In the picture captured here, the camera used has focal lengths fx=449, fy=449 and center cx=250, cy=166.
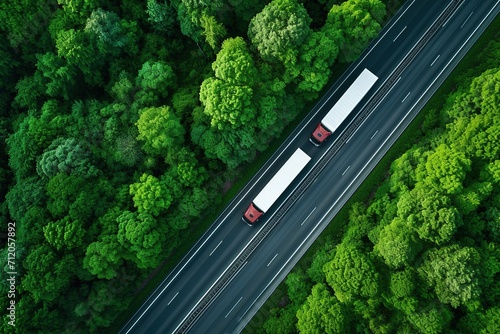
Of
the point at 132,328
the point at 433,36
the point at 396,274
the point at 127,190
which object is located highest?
the point at 433,36

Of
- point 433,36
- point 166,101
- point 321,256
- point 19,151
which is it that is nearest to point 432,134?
point 433,36

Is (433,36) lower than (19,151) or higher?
higher

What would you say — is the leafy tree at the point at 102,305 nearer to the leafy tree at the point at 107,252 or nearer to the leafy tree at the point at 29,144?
the leafy tree at the point at 107,252

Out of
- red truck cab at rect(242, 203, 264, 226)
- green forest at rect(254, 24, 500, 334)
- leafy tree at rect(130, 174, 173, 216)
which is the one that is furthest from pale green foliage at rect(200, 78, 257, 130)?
green forest at rect(254, 24, 500, 334)

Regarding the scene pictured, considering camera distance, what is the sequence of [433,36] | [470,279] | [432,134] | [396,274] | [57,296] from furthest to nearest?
1. [433,36]
2. [432,134]
3. [57,296]
4. [396,274]
5. [470,279]

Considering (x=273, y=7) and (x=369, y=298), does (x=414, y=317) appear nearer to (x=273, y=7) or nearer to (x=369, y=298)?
(x=369, y=298)

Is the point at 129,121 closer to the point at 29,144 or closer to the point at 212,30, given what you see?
the point at 29,144

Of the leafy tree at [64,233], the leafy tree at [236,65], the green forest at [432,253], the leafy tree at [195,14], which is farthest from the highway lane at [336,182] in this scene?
the leafy tree at [195,14]
